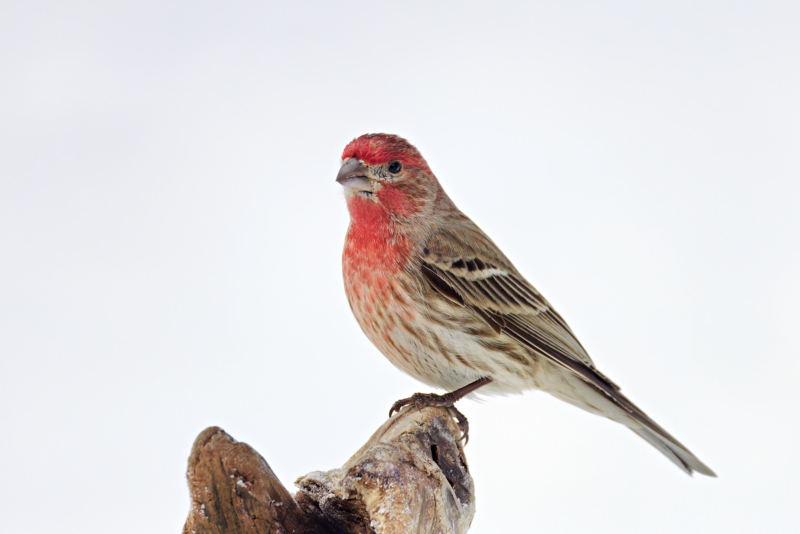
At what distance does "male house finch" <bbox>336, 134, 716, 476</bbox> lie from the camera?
426 centimetres

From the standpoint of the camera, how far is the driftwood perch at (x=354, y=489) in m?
2.96

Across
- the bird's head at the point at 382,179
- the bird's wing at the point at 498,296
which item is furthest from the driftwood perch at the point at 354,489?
the bird's head at the point at 382,179

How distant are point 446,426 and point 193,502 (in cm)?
166

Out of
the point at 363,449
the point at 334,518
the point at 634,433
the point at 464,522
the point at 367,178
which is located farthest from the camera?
the point at 634,433

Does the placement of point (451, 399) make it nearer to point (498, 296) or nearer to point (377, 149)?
point (498, 296)

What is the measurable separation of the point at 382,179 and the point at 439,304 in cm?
94

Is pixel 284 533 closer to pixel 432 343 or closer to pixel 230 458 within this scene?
pixel 230 458

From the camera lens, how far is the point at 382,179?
177 inches

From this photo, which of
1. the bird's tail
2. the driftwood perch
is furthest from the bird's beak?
the bird's tail

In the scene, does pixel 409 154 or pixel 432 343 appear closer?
pixel 432 343

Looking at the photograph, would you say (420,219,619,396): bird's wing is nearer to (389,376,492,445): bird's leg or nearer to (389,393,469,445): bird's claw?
(389,376,492,445): bird's leg

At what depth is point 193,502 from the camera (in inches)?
118

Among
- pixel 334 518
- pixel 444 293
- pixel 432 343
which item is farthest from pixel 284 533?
pixel 444 293

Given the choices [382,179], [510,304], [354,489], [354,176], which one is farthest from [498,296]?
[354,489]
